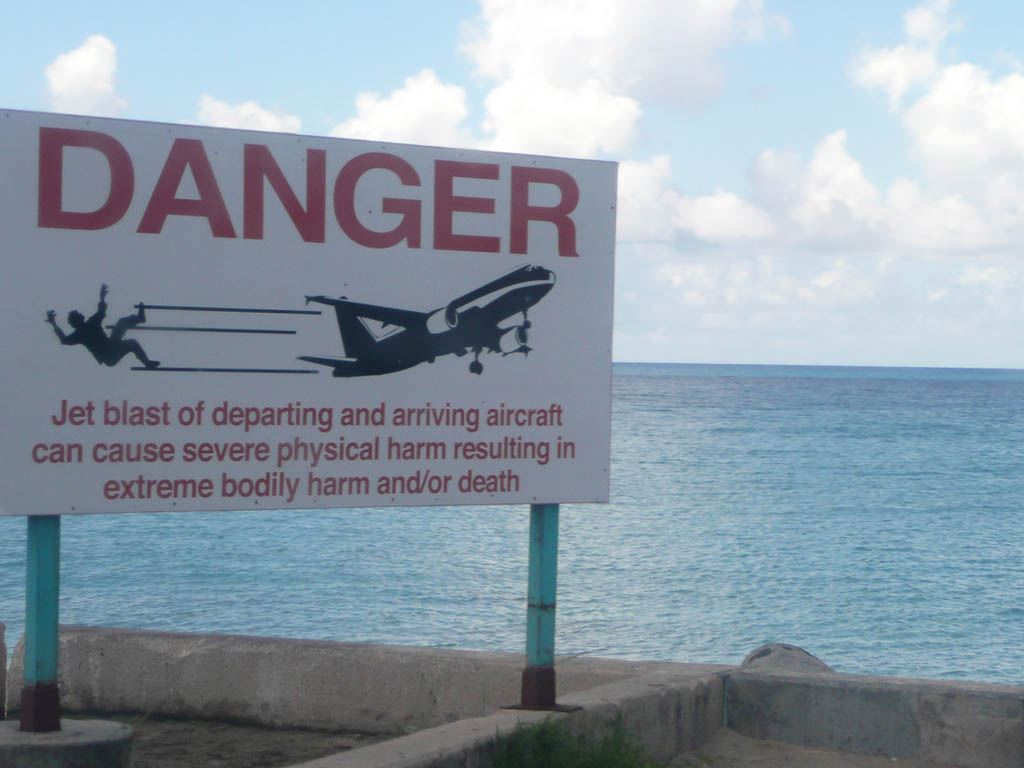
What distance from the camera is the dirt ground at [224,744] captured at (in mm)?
5652

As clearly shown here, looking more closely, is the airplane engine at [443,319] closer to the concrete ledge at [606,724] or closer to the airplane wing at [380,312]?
the airplane wing at [380,312]

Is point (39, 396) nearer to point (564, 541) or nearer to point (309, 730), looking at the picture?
point (309, 730)

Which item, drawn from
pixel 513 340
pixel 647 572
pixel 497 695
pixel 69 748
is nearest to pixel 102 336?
pixel 69 748

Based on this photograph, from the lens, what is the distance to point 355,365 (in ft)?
17.0

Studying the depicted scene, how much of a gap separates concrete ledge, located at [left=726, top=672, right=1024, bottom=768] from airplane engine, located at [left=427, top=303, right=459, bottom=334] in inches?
94.8

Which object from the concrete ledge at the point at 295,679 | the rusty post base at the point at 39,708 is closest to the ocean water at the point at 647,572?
the concrete ledge at the point at 295,679

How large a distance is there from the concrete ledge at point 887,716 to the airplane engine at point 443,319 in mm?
2408

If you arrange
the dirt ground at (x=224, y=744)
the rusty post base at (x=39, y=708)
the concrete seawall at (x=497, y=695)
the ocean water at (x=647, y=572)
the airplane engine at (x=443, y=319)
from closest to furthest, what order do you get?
the rusty post base at (x=39, y=708)
the airplane engine at (x=443, y=319)
the dirt ground at (x=224, y=744)
the concrete seawall at (x=497, y=695)
the ocean water at (x=647, y=572)

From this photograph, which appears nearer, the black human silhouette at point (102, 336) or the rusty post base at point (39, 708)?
the rusty post base at point (39, 708)

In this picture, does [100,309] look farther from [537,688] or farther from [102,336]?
[537,688]

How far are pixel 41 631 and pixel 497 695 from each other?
238 centimetres

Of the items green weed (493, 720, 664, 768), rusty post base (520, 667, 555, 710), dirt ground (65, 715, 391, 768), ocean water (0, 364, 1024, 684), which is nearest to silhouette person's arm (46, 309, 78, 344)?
dirt ground (65, 715, 391, 768)

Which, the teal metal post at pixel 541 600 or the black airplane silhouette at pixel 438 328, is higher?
the black airplane silhouette at pixel 438 328

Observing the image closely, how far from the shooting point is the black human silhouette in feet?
15.5
